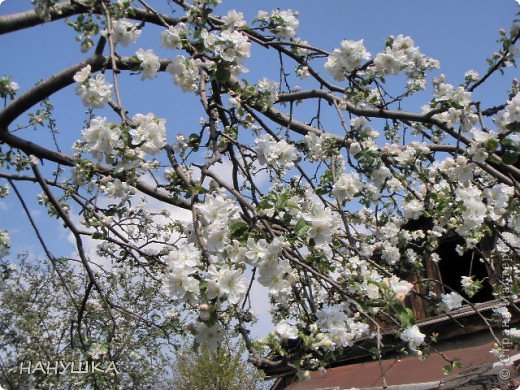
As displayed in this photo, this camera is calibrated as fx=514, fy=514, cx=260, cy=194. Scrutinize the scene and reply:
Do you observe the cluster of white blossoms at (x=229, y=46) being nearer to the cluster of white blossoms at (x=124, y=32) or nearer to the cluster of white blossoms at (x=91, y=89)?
the cluster of white blossoms at (x=124, y=32)

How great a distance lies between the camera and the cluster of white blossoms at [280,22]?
3387 millimetres

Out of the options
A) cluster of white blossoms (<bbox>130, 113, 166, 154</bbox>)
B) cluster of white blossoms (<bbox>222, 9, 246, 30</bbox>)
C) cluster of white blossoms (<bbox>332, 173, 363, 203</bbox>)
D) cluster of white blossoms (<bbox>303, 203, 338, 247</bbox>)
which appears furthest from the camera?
cluster of white blossoms (<bbox>222, 9, 246, 30</bbox>)

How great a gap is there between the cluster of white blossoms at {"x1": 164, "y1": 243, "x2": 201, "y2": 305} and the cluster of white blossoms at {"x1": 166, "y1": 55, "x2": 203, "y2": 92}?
1.06 m

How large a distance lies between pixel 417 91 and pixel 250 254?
2710mm

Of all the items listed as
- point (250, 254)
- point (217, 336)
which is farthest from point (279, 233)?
point (217, 336)

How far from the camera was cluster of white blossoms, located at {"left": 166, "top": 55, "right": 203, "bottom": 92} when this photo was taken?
2367 millimetres

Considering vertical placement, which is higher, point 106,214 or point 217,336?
point 106,214

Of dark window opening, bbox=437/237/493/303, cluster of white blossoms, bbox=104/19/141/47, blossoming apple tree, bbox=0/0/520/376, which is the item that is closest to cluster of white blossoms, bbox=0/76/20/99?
blossoming apple tree, bbox=0/0/520/376

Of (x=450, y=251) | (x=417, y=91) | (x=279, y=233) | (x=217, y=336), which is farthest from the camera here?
(x=450, y=251)

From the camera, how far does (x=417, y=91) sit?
154 inches

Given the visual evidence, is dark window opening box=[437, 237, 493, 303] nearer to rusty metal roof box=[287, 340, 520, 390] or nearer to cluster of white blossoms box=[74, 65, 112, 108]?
rusty metal roof box=[287, 340, 520, 390]

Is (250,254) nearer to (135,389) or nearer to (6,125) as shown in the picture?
(6,125)

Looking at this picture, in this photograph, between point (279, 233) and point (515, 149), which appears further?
point (515, 149)

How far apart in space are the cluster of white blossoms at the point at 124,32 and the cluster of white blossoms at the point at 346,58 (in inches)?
47.1
